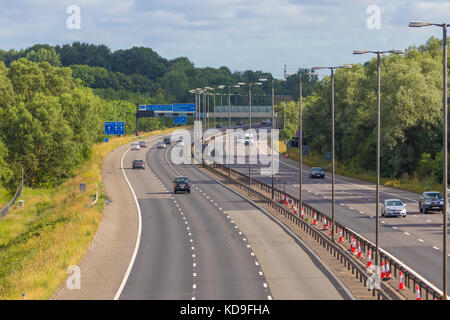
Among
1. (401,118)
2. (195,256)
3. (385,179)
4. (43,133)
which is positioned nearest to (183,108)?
(43,133)

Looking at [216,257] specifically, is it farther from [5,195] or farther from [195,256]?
[5,195]

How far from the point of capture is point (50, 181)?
363 feet

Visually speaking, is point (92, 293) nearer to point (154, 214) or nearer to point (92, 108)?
point (154, 214)

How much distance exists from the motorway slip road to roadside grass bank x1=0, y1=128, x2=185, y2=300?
1.00 meters

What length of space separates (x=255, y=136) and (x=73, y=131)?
6827 cm

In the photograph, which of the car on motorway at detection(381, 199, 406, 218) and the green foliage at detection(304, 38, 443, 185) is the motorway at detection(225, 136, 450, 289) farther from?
the green foliage at detection(304, 38, 443, 185)

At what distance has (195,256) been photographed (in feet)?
145

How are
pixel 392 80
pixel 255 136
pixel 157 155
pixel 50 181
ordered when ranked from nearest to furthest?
1. pixel 392 80
2. pixel 50 181
3. pixel 157 155
4. pixel 255 136

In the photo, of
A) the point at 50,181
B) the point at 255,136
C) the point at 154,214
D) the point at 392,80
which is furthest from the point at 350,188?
the point at 255,136

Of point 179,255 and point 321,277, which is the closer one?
point 321,277

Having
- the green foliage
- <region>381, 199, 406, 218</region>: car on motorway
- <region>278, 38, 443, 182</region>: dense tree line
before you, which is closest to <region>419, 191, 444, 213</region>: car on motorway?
<region>381, 199, 406, 218</region>: car on motorway

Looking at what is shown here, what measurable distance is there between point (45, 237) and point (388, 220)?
85.0 feet

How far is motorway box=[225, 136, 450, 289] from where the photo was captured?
41.5m
